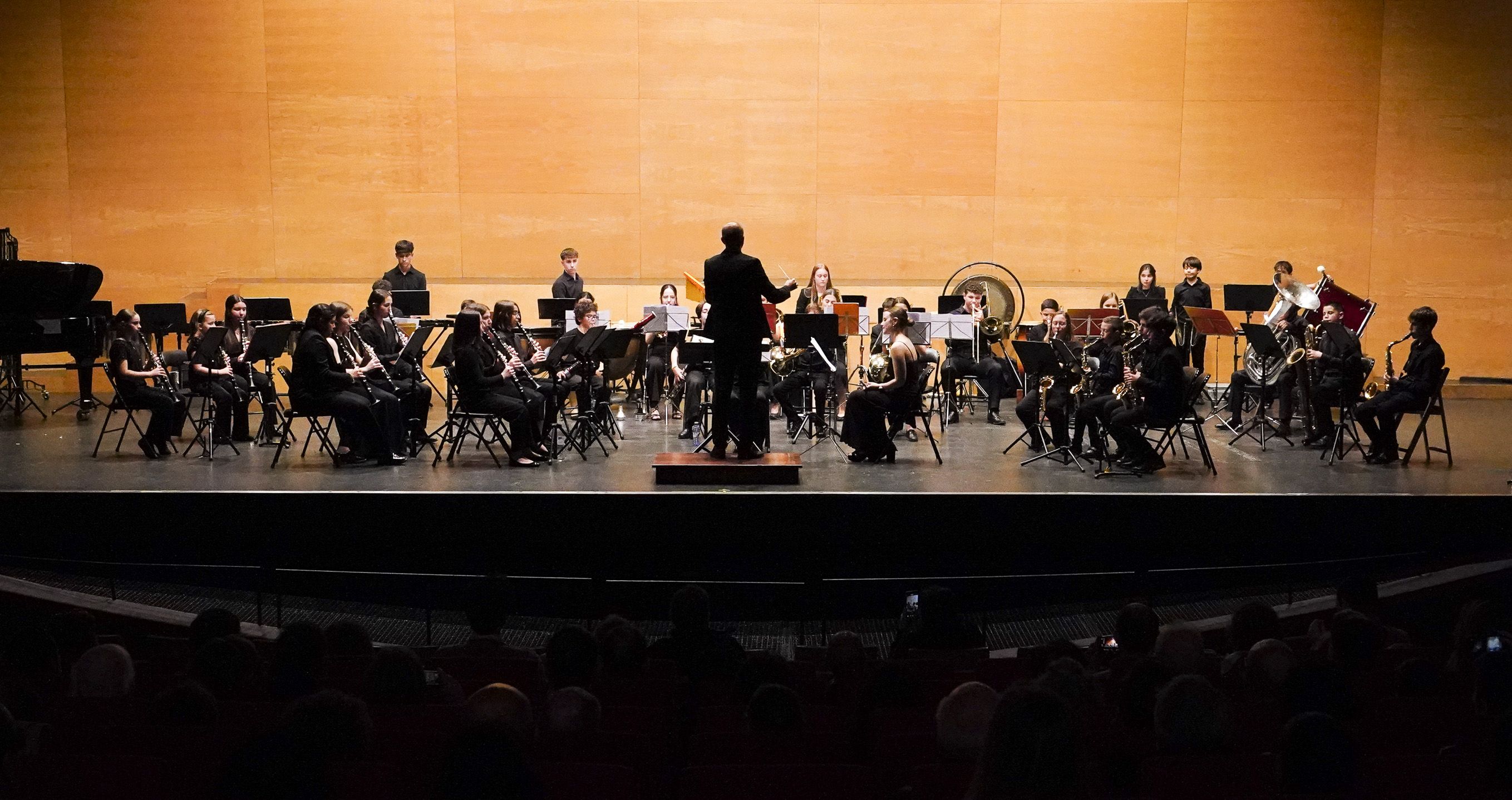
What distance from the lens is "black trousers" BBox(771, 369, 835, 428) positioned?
9.97 metres

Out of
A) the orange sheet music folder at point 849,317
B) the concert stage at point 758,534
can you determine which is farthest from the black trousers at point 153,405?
the orange sheet music folder at point 849,317

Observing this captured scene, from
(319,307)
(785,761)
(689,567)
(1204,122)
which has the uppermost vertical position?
(1204,122)

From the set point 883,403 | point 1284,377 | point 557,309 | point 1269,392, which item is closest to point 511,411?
point 557,309

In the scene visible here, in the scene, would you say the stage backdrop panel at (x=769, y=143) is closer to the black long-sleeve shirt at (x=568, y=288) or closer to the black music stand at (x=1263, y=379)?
the black long-sleeve shirt at (x=568, y=288)

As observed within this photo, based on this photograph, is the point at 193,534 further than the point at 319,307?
No

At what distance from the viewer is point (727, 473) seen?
7.70m

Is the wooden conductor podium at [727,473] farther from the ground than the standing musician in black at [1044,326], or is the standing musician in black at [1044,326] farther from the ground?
the standing musician in black at [1044,326]

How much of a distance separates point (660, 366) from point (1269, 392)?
563cm

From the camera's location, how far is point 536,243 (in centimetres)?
1387

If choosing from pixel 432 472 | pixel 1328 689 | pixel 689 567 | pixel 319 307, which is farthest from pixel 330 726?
pixel 319 307

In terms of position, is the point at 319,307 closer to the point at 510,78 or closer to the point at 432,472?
the point at 432,472

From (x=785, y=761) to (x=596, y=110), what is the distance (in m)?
11.5

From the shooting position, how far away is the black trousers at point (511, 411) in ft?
27.9

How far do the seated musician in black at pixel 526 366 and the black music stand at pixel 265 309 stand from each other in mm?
2013
